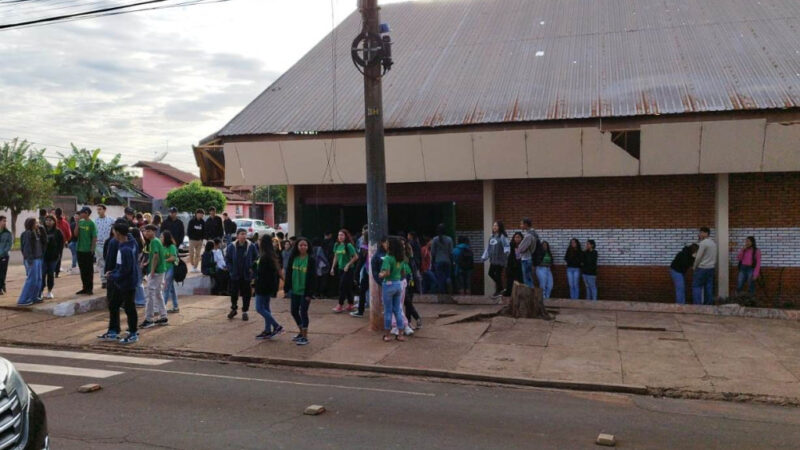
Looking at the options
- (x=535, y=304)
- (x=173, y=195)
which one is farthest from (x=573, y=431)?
(x=173, y=195)

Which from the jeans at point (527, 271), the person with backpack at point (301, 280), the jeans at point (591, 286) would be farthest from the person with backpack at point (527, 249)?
the person with backpack at point (301, 280)

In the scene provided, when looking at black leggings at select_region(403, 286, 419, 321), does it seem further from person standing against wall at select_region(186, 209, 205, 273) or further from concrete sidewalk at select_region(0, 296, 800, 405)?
person standing against wall at select_region(186, 209, 205, 273)

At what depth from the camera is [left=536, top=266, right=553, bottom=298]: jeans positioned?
47.3 feet

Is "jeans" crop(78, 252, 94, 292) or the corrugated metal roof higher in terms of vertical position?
A: the corrugated metal roof

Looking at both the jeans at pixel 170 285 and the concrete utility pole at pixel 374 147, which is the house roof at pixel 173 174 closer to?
the jeans at pixel 170 285

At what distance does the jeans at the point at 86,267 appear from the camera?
13398mm

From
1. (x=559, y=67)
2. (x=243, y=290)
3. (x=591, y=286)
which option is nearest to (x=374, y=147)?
(x=243, y=290)

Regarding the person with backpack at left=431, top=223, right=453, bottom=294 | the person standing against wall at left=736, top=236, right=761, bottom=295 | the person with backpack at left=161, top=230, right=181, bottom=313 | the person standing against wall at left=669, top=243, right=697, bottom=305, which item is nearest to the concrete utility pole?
the person with backpack at left=431, top=223, right=453, bottom=294

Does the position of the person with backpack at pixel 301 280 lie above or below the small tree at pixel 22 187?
below

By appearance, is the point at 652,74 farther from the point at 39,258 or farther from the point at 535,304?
the point at 39,258

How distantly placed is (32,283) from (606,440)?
11510 mm

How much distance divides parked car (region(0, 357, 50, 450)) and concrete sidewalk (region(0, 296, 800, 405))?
210 inches

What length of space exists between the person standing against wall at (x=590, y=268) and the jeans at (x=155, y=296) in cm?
861

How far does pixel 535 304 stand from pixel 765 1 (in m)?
12.1
